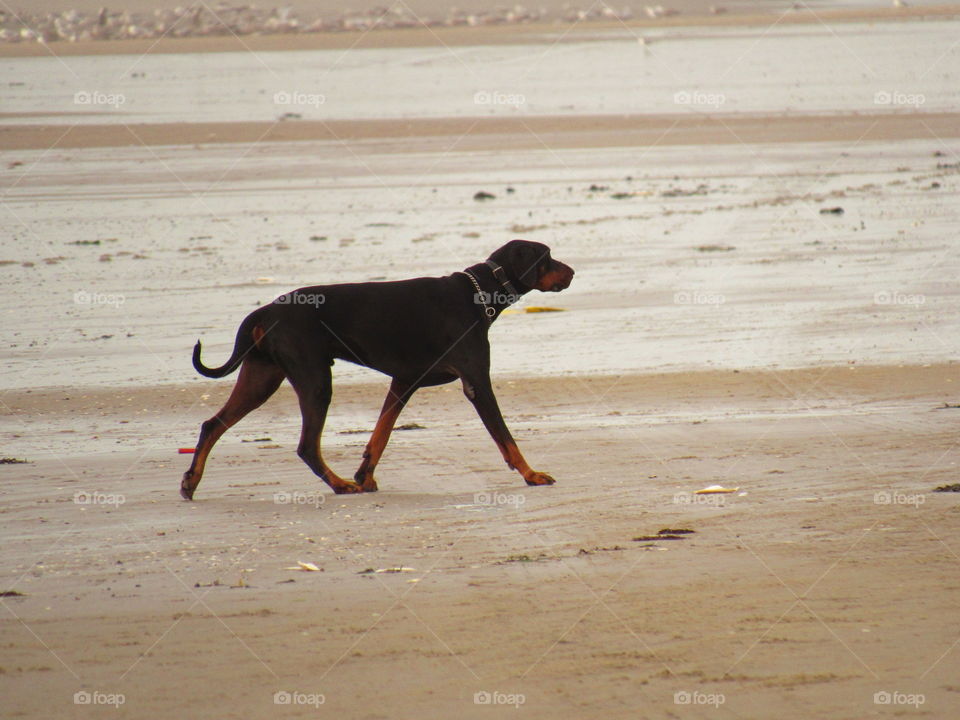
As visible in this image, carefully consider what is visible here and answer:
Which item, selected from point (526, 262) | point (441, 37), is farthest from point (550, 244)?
point (441, 37)

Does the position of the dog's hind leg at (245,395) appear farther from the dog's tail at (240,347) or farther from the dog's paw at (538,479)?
the dog's paw at (538,479)

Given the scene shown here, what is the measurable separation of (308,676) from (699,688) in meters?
1.50

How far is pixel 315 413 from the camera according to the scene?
28.0ft

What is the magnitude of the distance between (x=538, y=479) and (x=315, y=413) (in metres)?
1.36

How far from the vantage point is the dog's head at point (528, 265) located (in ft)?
29.6

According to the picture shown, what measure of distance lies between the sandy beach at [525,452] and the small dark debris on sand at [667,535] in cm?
2

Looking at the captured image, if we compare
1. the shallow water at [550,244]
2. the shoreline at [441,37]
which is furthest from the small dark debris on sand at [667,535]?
the shoreline at [441,37]

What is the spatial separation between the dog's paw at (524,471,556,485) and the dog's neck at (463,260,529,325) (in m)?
0.99

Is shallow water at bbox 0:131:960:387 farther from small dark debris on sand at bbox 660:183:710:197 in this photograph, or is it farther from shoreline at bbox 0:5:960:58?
shoreline at bbox 0:5:960:58

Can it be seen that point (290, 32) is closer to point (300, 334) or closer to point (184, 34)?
point (184, 34)

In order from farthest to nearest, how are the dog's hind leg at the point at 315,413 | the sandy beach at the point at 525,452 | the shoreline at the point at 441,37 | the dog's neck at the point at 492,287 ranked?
1. the shoreline at the point at 441,37
2. the dog's neck at the point at 492,287
3. the dog's hind leg at the point at 315,413
4. the sandy beach at the point at 525,452

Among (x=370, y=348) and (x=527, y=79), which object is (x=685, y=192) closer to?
(x=370, y=348)

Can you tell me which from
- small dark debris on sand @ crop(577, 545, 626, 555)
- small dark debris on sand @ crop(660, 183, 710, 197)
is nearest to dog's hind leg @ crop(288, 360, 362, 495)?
small dark debris on sand @ crop(577, 545, 626, 555)

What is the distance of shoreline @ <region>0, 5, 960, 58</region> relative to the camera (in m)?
55.6
